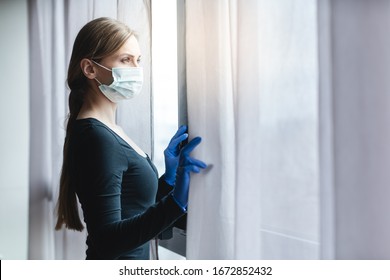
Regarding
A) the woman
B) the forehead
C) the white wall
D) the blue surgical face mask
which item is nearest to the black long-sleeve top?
the woman

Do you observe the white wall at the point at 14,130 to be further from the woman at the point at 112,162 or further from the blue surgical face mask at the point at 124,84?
the blue surgical face mask at the point at 124,84

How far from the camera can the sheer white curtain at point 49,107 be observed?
128 cm

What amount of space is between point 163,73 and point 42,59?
50 cm

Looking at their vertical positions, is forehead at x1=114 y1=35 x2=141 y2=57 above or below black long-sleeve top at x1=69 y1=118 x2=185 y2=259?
above

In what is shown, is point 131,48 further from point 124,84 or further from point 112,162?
point 112,162

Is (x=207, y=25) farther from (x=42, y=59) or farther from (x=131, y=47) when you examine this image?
(x=42, y=59)

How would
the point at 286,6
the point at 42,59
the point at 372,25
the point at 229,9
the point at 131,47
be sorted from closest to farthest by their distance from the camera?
the point at 372,25 → the point at 286,6 → the point at 229,9 → the point at 131,47 → the point at 42,59

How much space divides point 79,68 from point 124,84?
18 centimetres

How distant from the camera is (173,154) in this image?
43.1 inches

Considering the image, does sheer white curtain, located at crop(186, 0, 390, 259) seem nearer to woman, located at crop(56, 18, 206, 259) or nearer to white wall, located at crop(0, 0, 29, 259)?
woman, located at crop(56, 18, 206, 259)

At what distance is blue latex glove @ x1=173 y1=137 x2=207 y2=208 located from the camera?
98 cm
